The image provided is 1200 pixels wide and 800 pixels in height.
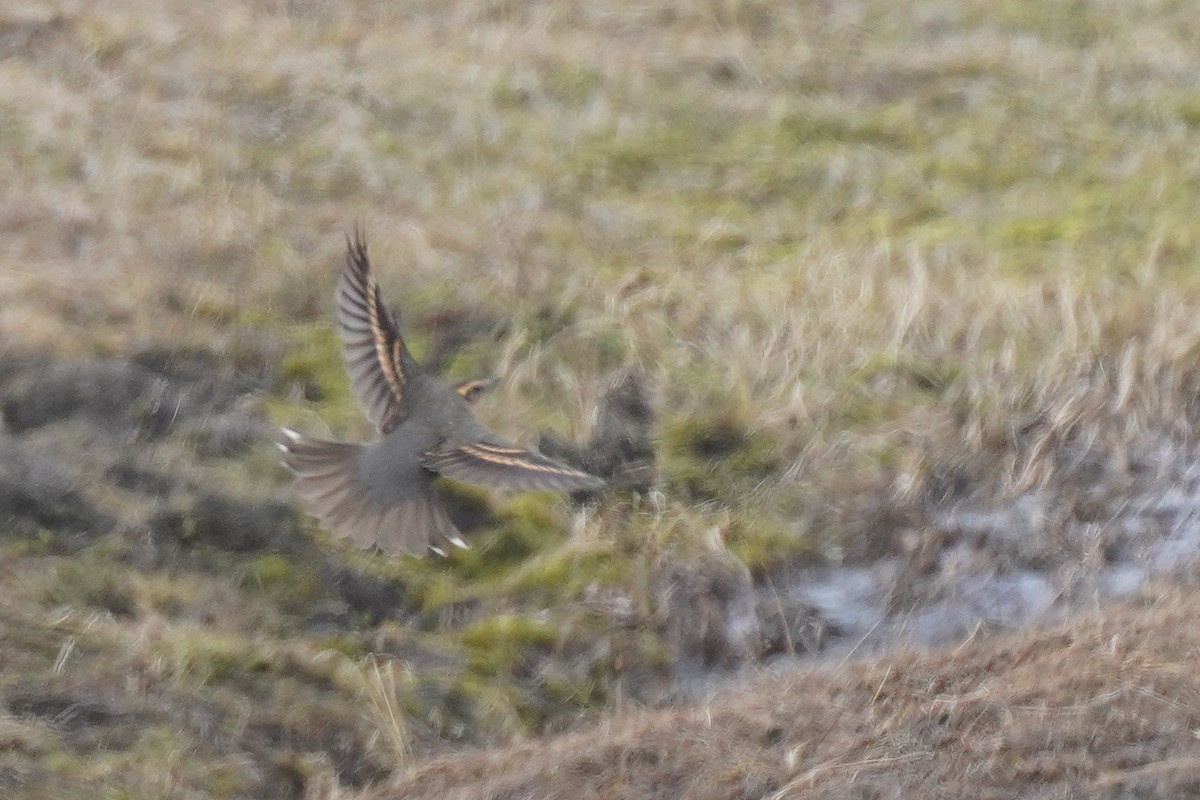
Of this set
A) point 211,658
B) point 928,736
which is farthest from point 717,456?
point 211,658

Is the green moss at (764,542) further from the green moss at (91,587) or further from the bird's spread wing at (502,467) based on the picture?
the green moss at (91,587)

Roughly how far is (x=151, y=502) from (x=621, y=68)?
3.81m

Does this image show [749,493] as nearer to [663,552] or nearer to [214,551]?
[663,552]

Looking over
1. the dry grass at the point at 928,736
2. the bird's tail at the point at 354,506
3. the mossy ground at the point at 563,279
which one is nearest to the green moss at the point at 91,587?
the mossy ground at the point at 563,279

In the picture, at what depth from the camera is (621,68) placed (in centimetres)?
794

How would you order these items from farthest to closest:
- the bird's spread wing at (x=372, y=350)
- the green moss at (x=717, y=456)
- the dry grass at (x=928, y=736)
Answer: the green moss at (x=717, y=456) → the bird's spread wing at (x=372, y=350) → the dry grass at (x=928, y=736)

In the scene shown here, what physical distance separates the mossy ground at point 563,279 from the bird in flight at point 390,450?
0.51 ft

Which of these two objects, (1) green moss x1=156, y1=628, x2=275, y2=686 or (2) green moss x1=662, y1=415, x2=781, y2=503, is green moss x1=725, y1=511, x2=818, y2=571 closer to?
(2) green moss x1=662, y1=415, x2=781, y2=503

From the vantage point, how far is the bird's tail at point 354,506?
16.4 feet

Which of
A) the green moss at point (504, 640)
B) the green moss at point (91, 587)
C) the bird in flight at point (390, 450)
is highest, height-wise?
the bird in flight at point (390, 450)

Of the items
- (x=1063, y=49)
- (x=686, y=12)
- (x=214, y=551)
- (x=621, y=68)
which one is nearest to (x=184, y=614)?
(x=214, y=551)

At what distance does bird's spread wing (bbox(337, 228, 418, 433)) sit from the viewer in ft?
17.2

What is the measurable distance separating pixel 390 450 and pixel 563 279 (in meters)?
1.39

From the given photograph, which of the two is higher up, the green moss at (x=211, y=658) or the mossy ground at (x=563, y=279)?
the mossy ground at (x=563, y=279)
